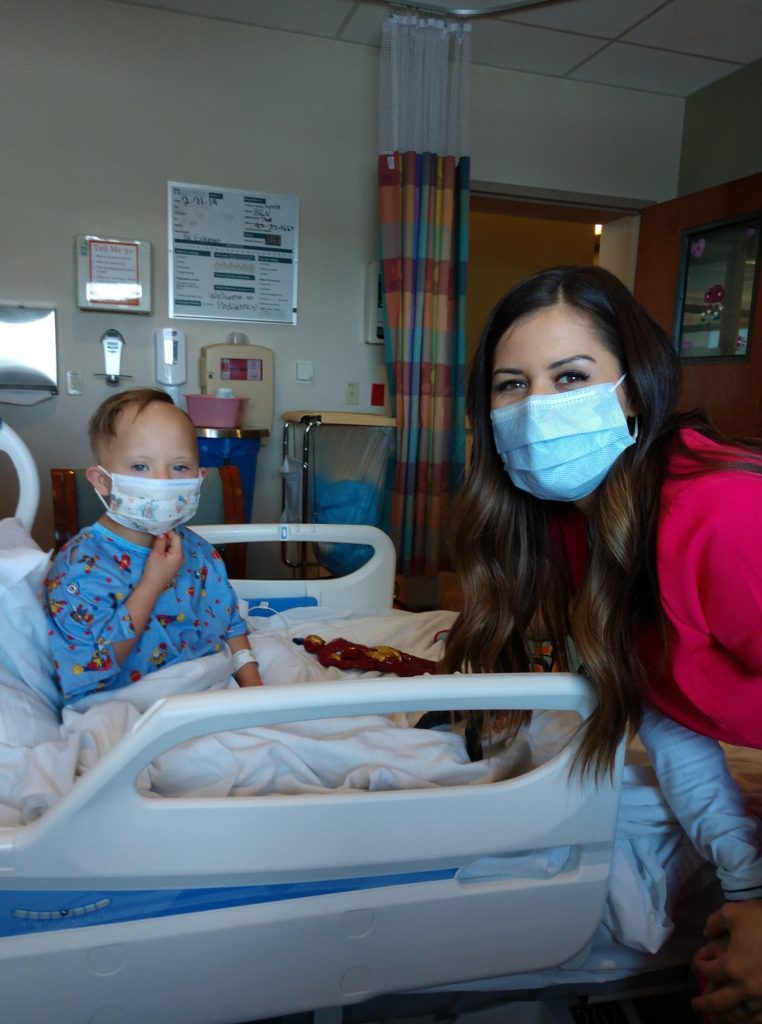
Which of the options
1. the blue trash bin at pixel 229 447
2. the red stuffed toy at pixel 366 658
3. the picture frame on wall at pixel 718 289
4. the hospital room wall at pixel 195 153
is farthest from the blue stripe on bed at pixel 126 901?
the picture frame on wall at pixel 718 289

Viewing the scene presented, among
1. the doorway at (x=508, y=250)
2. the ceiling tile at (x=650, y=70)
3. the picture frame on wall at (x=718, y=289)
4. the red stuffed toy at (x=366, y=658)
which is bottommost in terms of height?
the red stuffed toy at (x=366, y=658)

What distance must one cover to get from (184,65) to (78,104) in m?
0.49

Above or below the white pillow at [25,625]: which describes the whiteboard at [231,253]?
above

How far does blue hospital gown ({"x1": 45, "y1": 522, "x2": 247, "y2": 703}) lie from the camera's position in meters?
1.17

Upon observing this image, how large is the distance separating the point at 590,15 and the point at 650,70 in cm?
69

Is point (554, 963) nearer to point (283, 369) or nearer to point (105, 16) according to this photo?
point (283, 369)

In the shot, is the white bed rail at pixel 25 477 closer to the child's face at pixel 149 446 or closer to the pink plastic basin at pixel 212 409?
the child's face at pixel 149 446

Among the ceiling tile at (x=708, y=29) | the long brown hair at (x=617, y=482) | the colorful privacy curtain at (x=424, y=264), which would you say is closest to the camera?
the long brown hair at (x=617, y=482)

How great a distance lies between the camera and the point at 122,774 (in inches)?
31.7

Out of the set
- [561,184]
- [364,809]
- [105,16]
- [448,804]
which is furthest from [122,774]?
[561,184]

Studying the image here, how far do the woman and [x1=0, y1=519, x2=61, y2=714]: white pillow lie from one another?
2.69 ft

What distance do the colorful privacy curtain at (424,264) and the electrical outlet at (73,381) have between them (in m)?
1.40

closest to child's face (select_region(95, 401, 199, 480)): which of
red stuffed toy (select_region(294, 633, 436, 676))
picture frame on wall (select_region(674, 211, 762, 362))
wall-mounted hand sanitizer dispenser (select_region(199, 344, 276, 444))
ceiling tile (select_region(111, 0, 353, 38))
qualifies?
red stuffed toy (select_region(294, 633, 436, 676))

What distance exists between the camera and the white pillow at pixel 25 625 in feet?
3.78
